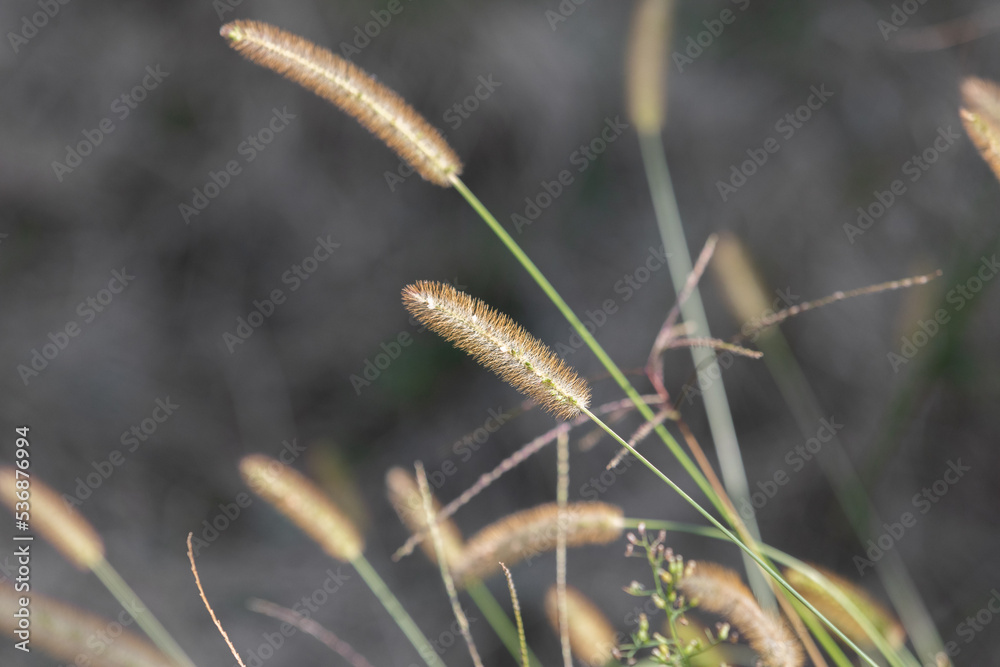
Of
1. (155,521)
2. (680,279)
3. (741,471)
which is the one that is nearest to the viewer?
(680,279)

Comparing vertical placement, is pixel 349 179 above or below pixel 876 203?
below

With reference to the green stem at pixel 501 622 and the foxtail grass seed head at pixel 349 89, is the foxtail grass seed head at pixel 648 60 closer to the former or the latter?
the foxtail grass seed head at pixel 349 89

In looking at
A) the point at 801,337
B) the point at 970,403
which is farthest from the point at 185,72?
the point at 970,403

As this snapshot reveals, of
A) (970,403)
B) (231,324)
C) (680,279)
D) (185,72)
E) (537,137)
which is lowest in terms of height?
(231,324)

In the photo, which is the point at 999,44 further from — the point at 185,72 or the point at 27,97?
the point at 27,97

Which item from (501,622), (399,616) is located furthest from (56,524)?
(501,622)

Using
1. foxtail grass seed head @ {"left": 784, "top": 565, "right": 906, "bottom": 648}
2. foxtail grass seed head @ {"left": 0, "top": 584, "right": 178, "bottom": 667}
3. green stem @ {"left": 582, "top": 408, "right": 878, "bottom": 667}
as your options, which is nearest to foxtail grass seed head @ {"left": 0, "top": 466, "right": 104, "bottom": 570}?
foxtail grass seed head @ {"left": 0, "top": 584, "right": 178, "bottom": 667}

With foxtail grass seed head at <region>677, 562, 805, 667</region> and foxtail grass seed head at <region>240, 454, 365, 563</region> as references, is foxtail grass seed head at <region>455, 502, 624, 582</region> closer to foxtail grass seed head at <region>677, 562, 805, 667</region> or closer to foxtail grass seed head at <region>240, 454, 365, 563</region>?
foxtail grass seed head at <region>677, 562, 805, 667</region>
